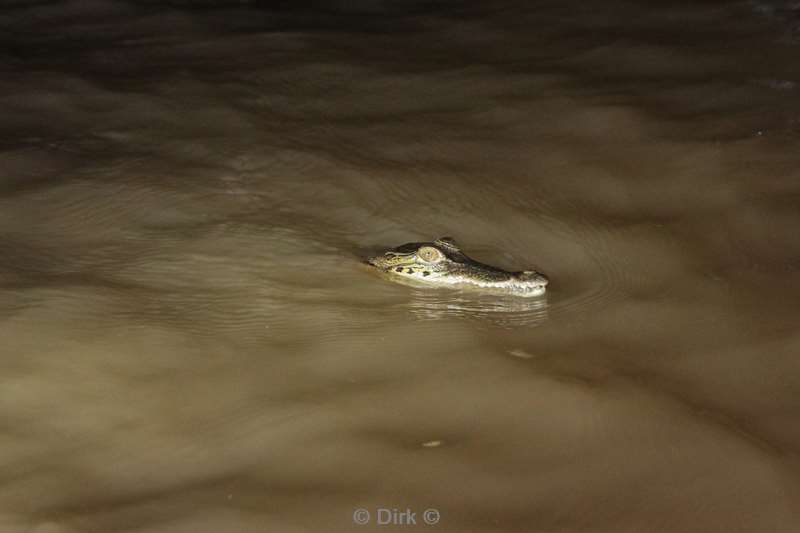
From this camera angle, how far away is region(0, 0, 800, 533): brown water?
2941 millimetres

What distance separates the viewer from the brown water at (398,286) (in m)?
2.94

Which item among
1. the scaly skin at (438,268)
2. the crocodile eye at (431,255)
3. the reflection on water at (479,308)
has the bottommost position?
the reflection on water at (479,308)

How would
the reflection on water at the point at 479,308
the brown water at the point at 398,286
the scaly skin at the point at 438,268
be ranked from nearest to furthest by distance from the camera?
the brown water at the point at 398,286 → the reflection on water at the point at 479,308 → the scaly skin at the point at 438,268

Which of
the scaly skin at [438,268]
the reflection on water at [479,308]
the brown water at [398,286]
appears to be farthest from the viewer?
the scaly skin at [438,268]

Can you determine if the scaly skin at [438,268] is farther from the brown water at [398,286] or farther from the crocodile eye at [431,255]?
the brown water at [398,286]

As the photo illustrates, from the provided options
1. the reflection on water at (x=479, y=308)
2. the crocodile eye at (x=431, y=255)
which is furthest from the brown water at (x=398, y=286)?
the crocodile eye at (x=431, y=255)

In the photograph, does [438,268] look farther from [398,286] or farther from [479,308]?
[479,308]

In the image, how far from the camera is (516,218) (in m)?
5.18

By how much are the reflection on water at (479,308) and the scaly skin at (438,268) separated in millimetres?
60

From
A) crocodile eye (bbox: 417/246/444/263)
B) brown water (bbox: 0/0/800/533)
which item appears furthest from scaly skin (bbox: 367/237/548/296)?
brown water (bbox: 0/0/800/533)

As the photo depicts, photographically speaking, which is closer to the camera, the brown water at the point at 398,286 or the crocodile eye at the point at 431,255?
the brown water at the point at 398,286

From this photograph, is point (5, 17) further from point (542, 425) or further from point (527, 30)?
point (542, 425)

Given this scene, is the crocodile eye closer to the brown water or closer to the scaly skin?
the scaly skin

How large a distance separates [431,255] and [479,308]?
1.35 feet
